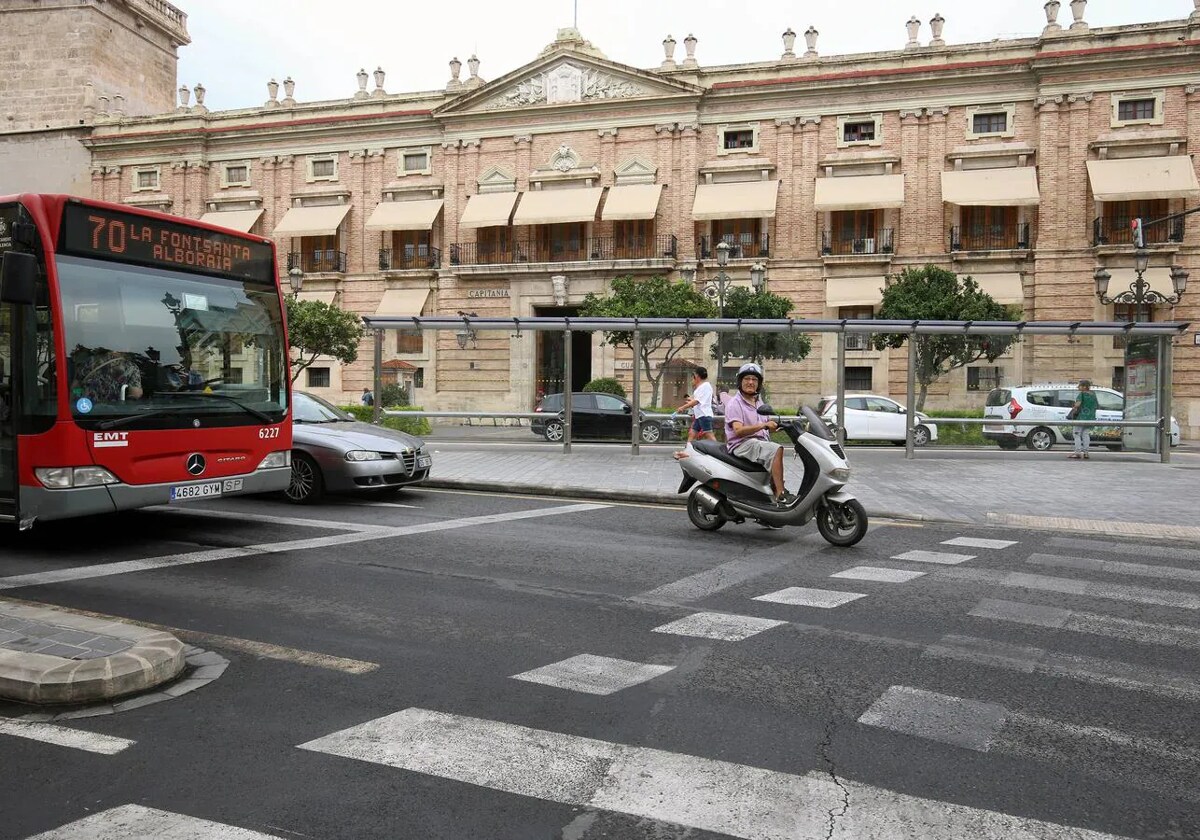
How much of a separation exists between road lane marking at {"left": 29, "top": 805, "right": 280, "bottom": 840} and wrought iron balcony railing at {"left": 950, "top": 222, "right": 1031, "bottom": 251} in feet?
117

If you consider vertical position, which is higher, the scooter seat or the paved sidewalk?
the scooter seat


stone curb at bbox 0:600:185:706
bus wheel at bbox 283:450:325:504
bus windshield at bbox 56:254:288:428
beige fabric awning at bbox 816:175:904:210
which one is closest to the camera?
stone curb at bbox 0:600:185:706

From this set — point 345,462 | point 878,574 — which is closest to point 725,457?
point 878,574

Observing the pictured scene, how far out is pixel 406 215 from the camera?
133ft

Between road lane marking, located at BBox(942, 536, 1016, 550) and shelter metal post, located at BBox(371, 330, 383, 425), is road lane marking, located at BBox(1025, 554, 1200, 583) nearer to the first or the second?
road lane marking, located at BBox(942, 536, 1016, 550)

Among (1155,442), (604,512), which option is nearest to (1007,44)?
(1155,442)

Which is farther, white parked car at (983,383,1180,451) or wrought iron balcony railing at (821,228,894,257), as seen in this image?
wrought iron balcony railing at (821,228,894,257)

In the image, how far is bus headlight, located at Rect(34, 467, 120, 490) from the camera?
7.36 metres

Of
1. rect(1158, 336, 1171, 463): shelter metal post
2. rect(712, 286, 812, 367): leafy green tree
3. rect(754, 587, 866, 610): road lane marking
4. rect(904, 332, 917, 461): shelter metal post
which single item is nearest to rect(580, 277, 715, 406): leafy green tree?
rect(712, 286, 812, 367): leafy green tree

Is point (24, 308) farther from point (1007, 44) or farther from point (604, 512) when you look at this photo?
point (1007, 44)

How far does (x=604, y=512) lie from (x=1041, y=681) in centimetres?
661

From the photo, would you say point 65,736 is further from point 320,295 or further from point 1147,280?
point 320,295

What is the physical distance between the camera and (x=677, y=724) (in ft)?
13.2

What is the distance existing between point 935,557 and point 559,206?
3202 cm
